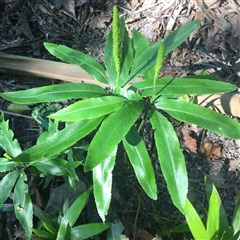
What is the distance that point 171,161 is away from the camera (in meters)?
1.46

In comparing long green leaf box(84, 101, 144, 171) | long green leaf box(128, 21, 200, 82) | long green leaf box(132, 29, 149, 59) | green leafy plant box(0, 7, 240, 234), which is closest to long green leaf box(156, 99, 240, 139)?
green leafy plant box(0, 7, 240, 234)

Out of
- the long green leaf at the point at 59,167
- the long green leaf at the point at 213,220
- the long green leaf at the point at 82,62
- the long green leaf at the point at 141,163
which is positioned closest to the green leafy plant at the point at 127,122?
the long green leaf at the point at 141,163

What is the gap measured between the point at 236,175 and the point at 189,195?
0.34m

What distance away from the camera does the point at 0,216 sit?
7.15 feet

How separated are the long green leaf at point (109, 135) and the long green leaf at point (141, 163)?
5.9 inches

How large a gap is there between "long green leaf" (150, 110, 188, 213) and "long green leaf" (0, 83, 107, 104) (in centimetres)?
31

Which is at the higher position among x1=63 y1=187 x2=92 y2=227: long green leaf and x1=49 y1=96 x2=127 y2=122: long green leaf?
x1=49 y1=96 x2=127 y2=122: long green leaf

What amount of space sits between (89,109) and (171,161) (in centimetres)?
39

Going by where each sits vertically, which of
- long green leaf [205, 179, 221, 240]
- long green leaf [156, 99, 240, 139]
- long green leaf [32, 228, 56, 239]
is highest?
long green leaf [156, 99, 240, 139]

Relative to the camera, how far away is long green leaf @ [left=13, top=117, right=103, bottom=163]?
4.86 ft

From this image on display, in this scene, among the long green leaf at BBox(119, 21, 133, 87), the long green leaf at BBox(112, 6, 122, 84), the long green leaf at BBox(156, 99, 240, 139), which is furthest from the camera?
the long green leaf at BBox(119, 21, 133, 87)

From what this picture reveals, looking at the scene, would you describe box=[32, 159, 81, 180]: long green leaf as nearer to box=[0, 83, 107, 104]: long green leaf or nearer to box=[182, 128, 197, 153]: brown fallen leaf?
box=[0, 83, 107, 104]: long green leaf

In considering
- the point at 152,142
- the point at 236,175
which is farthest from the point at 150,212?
the point at 236,175

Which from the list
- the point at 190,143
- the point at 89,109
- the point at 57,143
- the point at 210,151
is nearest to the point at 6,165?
the point at 57,143
